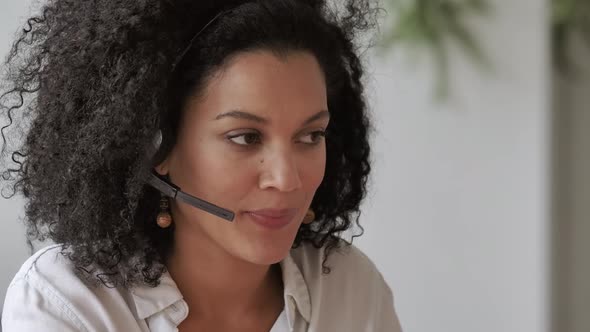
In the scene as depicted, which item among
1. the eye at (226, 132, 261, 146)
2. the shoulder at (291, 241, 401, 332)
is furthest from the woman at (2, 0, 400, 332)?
the shoulder at (291, 241, 401, 332)

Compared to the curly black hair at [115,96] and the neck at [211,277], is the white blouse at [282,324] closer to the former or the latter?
the neck at [211,277]

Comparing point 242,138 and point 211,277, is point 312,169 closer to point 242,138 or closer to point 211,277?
point 242,138

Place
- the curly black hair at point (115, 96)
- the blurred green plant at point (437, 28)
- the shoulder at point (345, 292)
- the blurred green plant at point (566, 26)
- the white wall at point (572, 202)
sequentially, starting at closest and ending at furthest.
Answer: the curly black hair at point (115, 96) → the shoulder at point (345, 292) → the blurred green plant at point (437, 28) → the blurred green plant at point (566, 26) → the white wall at point (572, 202)

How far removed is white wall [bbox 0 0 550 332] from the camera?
93.5 inches

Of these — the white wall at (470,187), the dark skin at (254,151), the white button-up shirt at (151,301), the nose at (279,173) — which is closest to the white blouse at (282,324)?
the white button-up shirt at (151,301)

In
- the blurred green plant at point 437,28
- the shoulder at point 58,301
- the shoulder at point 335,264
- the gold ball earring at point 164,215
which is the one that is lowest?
the shoulder at point 58,301

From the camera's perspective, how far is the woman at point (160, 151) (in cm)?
113

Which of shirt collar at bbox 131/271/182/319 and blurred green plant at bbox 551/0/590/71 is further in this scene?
blurred green plant at bbox 551/0/590/71

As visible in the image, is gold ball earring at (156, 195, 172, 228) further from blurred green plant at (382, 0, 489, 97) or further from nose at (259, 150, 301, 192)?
blurred green plant at (382, 0, 489, 97)

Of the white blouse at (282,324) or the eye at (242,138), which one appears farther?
the white blouse at (282,324)

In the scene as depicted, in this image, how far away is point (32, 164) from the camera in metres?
1.22

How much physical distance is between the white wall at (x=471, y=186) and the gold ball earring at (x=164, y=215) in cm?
115

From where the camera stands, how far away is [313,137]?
1.21 meters

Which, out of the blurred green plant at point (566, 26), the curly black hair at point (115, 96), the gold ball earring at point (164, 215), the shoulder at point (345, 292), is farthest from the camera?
the blurred green plant at point (566, 26)
